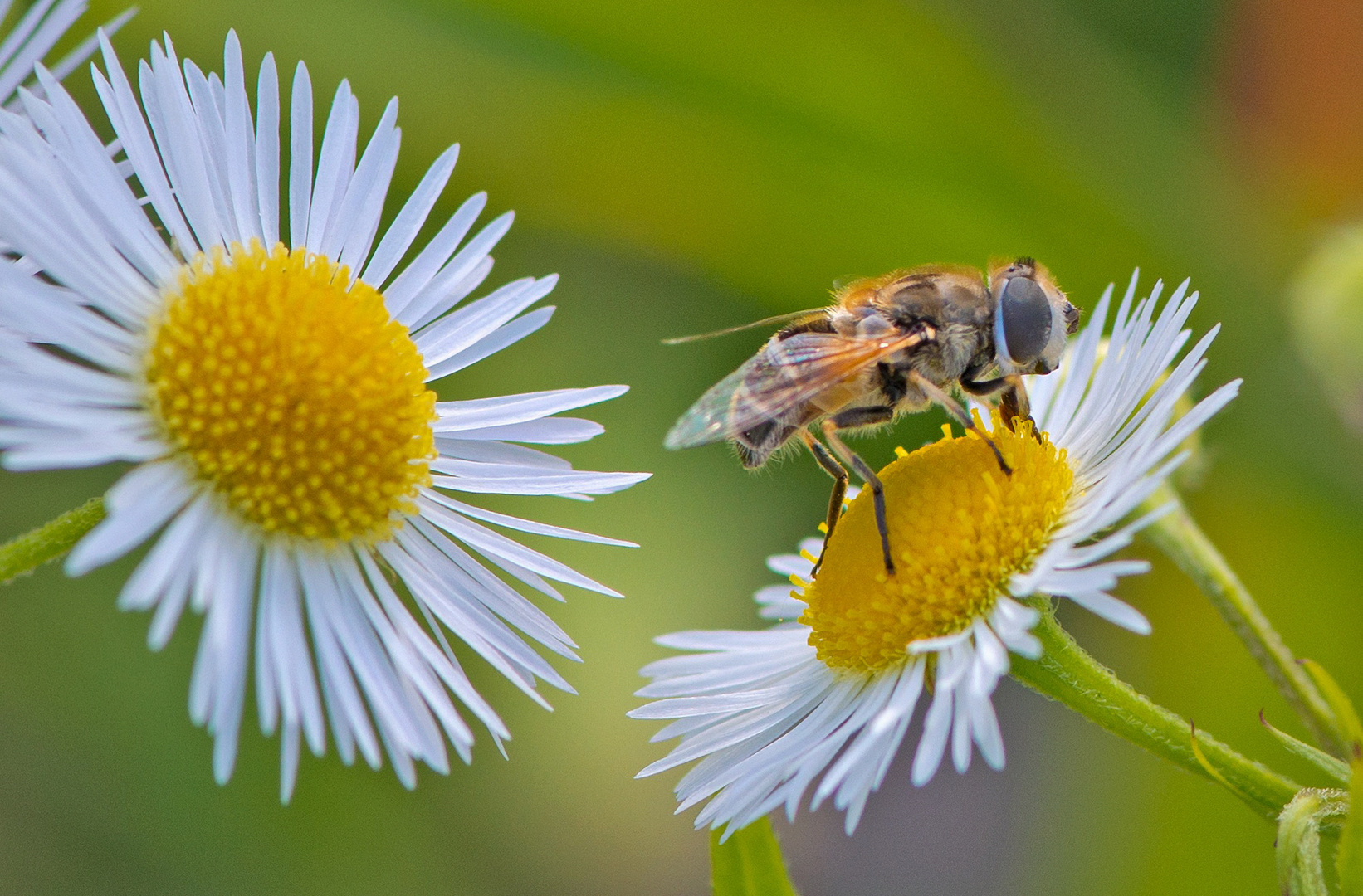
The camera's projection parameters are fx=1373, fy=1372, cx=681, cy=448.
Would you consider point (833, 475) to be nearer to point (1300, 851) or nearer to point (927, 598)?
point (927, 598)

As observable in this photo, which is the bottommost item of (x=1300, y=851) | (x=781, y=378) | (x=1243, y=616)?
(x=1300, y=851)

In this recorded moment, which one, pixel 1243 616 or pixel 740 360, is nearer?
pixel 1243 616

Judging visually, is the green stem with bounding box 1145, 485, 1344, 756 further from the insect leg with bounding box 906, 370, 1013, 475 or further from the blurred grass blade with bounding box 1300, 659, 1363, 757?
the insect leg with bounding box 906, 370, 1013, 475

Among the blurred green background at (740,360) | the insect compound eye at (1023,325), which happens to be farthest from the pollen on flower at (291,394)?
the blurred green background at (740,360)

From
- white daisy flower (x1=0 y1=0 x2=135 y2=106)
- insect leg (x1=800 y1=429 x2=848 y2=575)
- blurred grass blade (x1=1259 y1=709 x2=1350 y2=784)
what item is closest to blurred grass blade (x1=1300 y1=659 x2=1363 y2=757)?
blurred grass blade (x1=1259 y1=709 x2=1350 y2=784)

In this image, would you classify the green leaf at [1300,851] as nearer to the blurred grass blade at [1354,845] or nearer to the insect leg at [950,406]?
the blurred grass blade at [1354,845]

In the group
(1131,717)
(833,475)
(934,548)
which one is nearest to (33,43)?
(833,475)

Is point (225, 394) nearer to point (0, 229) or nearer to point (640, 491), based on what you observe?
point (0, 229)
